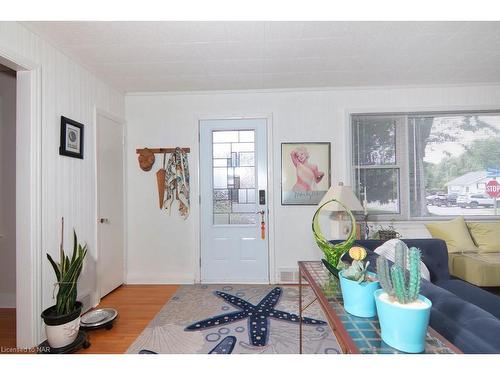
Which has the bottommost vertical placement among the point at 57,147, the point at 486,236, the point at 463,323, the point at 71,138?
the point at 486,236

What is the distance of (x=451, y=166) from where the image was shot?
3180 mm

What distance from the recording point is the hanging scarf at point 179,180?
10.7 feet

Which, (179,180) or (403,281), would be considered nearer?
(403,281)

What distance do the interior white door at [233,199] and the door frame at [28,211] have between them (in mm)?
1688

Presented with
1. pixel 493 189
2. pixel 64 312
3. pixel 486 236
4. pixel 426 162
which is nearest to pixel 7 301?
pixel 64 312

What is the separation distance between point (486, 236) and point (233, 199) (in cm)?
290

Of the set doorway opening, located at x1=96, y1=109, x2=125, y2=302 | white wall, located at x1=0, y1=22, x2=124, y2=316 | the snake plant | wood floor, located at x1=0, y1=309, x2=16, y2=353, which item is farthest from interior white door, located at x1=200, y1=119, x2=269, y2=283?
wood floor, located at x1=0, y1=309, x2=16, y2=353

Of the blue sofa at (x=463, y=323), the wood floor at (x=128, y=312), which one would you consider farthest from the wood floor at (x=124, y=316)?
the blue sofa at (x=463, y=323)

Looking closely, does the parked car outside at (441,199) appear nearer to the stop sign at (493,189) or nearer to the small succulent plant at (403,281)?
the stop sign at (493,189)

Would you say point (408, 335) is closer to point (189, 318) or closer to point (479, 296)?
point (479, 296)

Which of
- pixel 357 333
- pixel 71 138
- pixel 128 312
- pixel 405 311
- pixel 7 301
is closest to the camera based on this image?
pixel 405 311

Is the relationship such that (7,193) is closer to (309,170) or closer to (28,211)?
(28,211)

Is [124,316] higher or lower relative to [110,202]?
lower

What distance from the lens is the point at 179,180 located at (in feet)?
10.7
